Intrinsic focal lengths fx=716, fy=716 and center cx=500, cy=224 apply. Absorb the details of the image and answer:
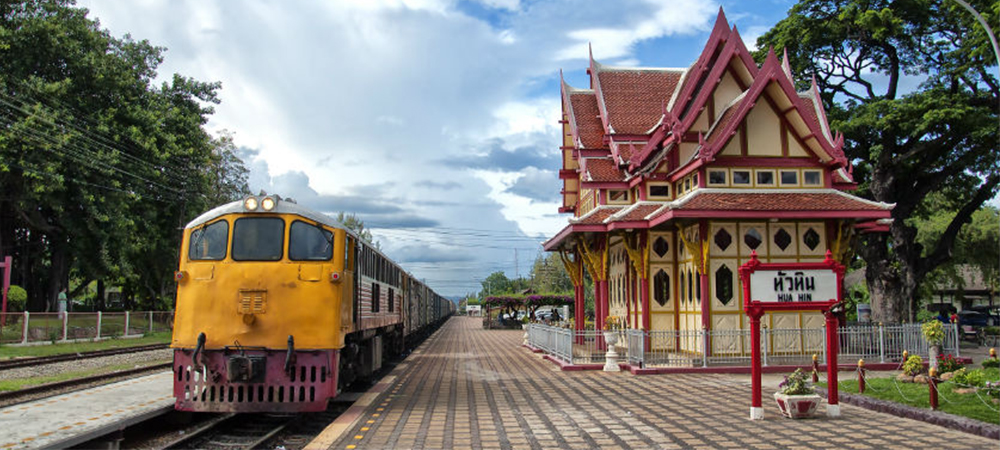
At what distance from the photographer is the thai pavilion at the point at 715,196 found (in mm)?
17969

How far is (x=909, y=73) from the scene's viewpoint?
27.8m

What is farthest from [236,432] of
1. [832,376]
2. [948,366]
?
[948,366]

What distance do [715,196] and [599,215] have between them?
14.8ft

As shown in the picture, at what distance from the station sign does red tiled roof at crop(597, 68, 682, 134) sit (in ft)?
44.4

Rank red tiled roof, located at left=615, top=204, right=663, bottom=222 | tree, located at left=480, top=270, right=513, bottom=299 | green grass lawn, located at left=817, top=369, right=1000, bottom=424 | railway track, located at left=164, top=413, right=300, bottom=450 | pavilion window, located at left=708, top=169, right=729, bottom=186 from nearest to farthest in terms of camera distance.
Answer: railway track, located at left=164, top=413, right=300, bottom=450
green grass lawn, located at left=817, top=369, right=1000, bottom=424
pavilion window, located at left=708, top=169, right=729, bottom=186
red tiled roof, located at left=615, top=204, right=663, bottom=222
tree, located at left=480, top=270, right=513, bottom=299

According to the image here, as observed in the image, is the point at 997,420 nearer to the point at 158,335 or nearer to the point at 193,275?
the point at 193,275

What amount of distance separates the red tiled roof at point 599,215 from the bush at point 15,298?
22750 millimetres

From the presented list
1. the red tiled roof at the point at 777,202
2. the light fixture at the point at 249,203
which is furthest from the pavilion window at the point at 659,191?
the light fixture at the point at 249,203

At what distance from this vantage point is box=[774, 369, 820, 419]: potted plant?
10.2 m

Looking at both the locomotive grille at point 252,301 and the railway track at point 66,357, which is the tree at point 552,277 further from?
the locomotive grille at point 252,301

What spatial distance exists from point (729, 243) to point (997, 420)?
31.8 feet

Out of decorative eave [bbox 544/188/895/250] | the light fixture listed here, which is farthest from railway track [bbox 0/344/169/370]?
decorative eave [bbox 544/188/895/250]

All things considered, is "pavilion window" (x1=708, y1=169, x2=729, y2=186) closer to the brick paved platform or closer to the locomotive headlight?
the brick paved platform

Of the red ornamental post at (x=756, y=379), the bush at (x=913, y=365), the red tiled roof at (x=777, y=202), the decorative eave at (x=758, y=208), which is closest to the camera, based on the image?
the red ornamental post at (x=756, y=379)
